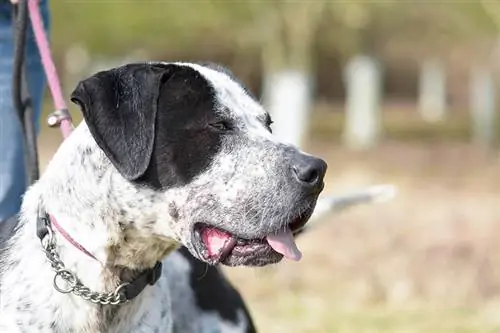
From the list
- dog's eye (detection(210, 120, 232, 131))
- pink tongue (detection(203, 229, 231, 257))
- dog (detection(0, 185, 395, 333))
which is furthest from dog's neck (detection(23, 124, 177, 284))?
dog (detection(0, 185, 395, 333))

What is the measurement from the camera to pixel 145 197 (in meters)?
3.59

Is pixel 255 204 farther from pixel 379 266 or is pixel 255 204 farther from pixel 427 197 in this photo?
pixel 427 197

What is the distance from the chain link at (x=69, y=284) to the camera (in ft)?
12.0

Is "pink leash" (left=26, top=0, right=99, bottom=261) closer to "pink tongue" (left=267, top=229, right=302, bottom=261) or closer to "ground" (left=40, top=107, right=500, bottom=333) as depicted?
"pink tongue" (left=267, top=229, right=302, bottom=261)

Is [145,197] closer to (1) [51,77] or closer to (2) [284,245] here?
(2) [284,245]

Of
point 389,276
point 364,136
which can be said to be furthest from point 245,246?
point 364,136

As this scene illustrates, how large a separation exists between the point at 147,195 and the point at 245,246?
14.0 inches

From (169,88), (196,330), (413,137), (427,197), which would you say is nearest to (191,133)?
(169,88)

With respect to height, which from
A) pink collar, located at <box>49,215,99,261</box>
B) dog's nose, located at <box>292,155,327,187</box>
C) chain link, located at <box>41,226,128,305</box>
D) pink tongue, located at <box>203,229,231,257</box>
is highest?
dog's nose, located at <box>292,155,327,187</box>

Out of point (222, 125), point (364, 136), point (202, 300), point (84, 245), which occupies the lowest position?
point (364, 136)

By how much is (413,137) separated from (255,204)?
28493 millimetres

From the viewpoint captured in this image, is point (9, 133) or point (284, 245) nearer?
point (284, 245)

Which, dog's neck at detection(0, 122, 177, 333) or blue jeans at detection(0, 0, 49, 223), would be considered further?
blue jeans at detection(0, 0, 49, 223)

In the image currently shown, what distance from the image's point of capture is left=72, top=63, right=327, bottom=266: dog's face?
11.5 ft
